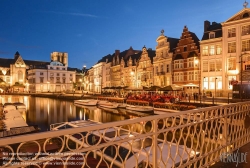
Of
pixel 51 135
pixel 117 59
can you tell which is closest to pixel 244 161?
pixel 51 135

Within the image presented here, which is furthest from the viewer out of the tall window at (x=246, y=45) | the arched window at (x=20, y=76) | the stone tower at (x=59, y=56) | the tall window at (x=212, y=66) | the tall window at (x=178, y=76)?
the stone tower at (x=59, y=56)

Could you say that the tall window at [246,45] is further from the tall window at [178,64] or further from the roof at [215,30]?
the tall window at [178,64]

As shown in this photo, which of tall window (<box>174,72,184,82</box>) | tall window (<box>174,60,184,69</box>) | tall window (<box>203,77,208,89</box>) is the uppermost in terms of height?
tall window (<box>174,60,184,69</box>)

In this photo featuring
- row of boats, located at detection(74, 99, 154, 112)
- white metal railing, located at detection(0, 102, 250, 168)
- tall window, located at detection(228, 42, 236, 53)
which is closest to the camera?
white metal railing, located at detection(0, 102, 250, 168)

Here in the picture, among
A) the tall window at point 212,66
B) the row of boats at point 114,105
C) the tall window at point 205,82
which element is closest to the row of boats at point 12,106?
the row of boats at point 114,105

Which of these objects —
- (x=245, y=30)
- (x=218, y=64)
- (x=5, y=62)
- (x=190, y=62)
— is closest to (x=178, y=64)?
(x=190, y=62)

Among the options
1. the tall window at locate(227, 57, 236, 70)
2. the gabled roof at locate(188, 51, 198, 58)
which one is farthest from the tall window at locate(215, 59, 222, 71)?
the gabled roof at locate(188, 51, 198, 58)

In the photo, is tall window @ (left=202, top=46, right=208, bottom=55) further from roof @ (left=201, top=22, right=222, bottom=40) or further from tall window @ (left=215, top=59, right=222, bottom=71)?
tall window @ (left=215, top=59, right=222, bottom=71)

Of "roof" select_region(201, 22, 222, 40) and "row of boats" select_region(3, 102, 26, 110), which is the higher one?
"roof" select_region(201, 22, 222, 40)

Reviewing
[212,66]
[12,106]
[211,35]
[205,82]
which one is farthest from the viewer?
[205,82]

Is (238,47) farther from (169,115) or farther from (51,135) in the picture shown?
(51,135)

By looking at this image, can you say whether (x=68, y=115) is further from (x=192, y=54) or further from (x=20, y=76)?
(x=20, y=76)

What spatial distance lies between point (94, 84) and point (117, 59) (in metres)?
21.6

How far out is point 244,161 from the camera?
16.3ft
